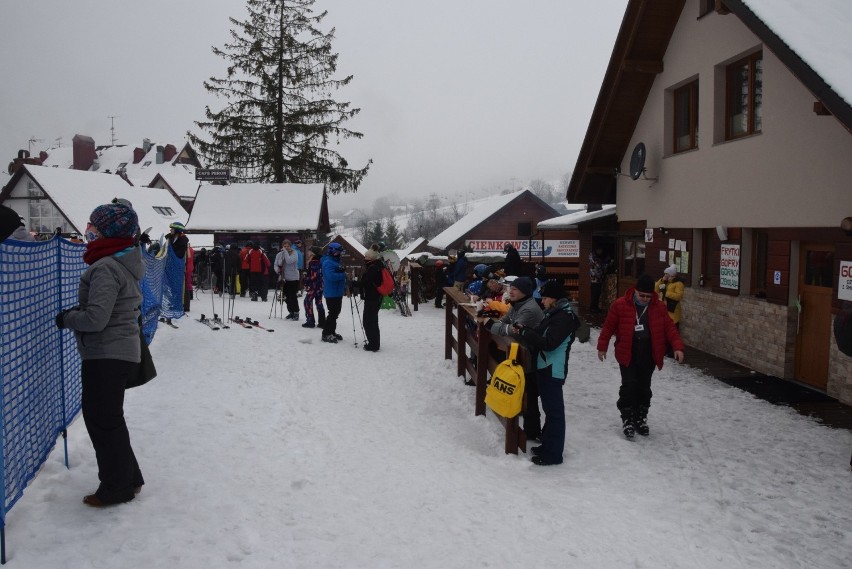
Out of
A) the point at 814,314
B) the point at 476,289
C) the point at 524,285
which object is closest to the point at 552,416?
the point at 524,285

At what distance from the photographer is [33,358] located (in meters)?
4.56

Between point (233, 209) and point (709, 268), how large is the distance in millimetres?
19562

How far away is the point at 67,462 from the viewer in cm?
494

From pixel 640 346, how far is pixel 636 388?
0.48 metres

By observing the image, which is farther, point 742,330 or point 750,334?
point 742,330

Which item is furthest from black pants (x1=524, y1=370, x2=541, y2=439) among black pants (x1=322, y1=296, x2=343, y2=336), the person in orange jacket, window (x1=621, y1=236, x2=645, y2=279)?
the person in orange jacket

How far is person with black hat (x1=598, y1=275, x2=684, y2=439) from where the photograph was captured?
24.3 ft

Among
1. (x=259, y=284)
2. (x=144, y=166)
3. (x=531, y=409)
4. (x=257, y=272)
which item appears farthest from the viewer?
(x=144, y=166)

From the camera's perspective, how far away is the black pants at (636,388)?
293 inches

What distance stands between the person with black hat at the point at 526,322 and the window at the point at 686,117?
8.12 meters

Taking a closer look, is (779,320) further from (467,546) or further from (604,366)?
(467,546)

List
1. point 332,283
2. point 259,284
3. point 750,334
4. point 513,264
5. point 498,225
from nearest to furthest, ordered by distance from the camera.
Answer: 1. point 750,334
2. point 332,283
3. point 513,264
4. point 259,284
5. point 498,225

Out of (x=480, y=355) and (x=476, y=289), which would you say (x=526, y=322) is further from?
(x=476, y=289)

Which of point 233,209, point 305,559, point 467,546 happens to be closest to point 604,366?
point 467,546
